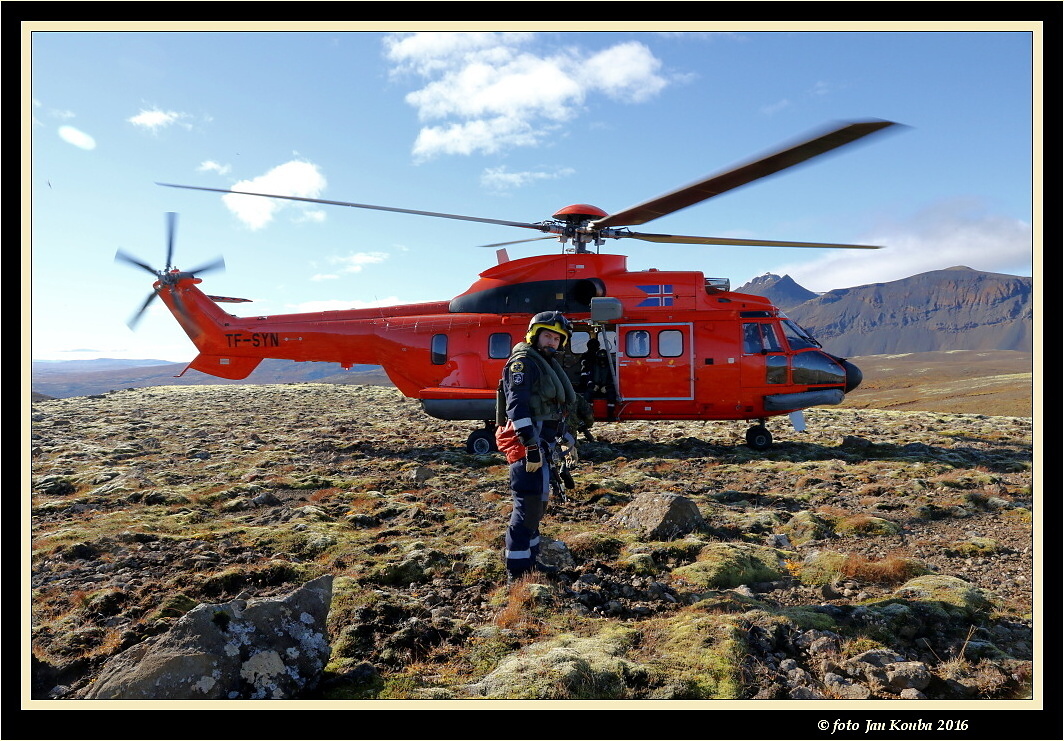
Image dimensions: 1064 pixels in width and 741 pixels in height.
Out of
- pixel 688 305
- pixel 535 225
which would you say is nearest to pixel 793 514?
pixel 688 305

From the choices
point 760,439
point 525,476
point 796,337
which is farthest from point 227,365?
point 796,337

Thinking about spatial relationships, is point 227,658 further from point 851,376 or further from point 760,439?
point 851,376

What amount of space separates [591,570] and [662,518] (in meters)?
1.37

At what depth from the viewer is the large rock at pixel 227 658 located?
10.3 ft

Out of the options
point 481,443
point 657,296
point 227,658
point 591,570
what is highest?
point 657,296

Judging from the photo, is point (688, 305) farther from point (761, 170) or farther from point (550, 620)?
point (550, 620)

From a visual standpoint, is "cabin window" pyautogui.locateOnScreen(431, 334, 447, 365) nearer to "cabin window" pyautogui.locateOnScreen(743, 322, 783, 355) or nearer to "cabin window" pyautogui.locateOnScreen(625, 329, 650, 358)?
"cabin window" pyautogui.locateOnScreen(625, 329, 650, 358)

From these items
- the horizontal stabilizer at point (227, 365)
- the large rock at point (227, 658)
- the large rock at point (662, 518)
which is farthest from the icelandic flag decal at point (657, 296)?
the horizontal stabilizer at point (227, 365)

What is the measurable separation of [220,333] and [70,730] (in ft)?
44.8

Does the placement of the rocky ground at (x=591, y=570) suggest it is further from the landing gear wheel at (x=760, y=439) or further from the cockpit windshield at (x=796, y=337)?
the cockpit windshield at (x=796, y=337)

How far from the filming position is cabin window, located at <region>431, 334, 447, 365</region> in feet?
42.3

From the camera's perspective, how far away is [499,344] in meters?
12.5

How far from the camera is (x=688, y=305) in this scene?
468 inches

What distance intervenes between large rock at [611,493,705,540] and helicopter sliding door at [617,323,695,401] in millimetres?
5074
